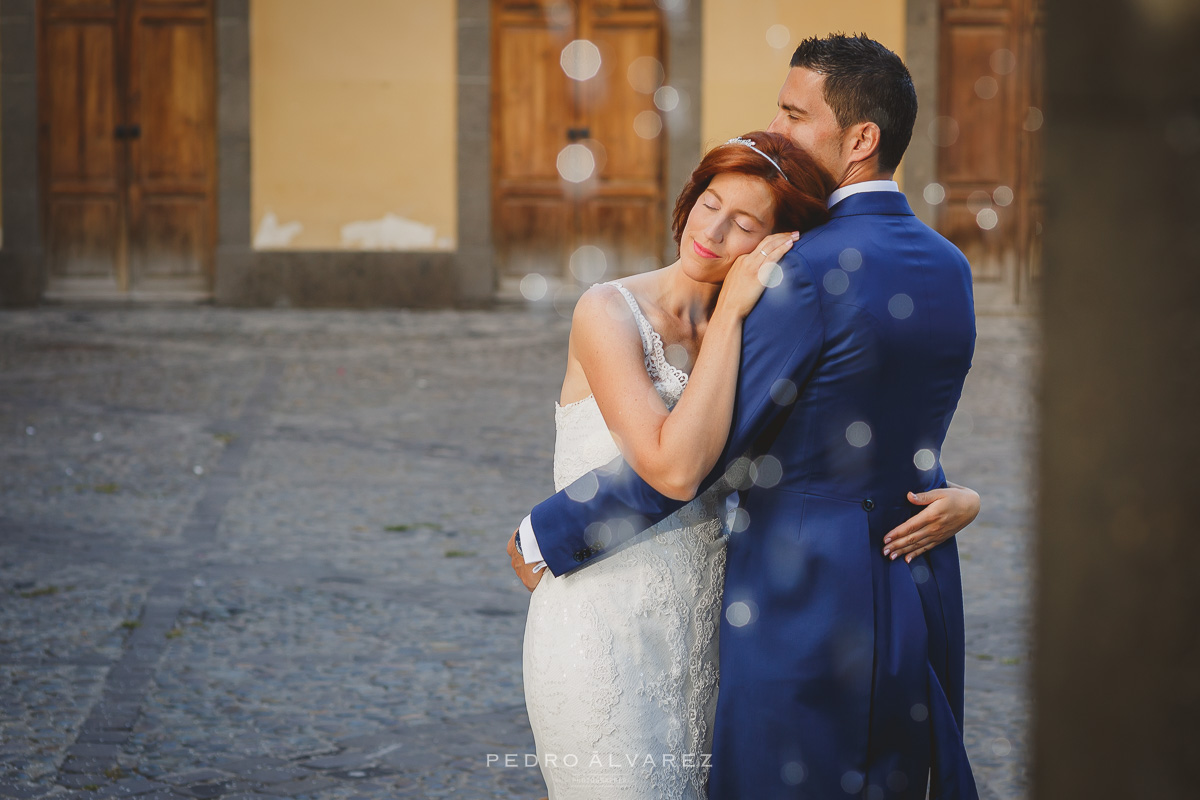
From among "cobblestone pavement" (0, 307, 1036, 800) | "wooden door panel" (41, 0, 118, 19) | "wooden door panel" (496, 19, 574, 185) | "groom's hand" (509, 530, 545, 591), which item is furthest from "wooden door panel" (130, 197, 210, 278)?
"groom's hand" (509, 530, 545, 591)

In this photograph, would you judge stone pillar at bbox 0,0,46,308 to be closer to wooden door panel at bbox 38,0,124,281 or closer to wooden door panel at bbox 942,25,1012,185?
wooden door panel at bbox 38,0,124,281

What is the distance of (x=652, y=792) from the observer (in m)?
2.14

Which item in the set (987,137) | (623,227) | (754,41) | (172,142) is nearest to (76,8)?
(172,142)

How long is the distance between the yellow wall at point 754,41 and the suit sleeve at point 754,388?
492 inches

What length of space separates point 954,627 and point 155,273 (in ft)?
44.4

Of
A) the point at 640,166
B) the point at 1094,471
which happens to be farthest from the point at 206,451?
the point at 640,166

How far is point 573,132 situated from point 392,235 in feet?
7.17

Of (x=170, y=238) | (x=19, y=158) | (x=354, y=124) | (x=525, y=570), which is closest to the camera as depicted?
(x=525, y=570)

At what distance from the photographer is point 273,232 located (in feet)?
46.9

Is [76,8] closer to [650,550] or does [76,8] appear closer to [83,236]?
[83,236]

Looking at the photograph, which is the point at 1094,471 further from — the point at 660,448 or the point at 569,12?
the point at 569,12

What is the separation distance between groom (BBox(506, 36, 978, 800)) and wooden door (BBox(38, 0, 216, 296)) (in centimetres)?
1319

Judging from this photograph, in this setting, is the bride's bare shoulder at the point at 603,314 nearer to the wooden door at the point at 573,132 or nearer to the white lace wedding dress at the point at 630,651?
the white lace wedding dress at the point at 630,651

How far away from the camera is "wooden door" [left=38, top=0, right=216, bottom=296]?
14.2 m
